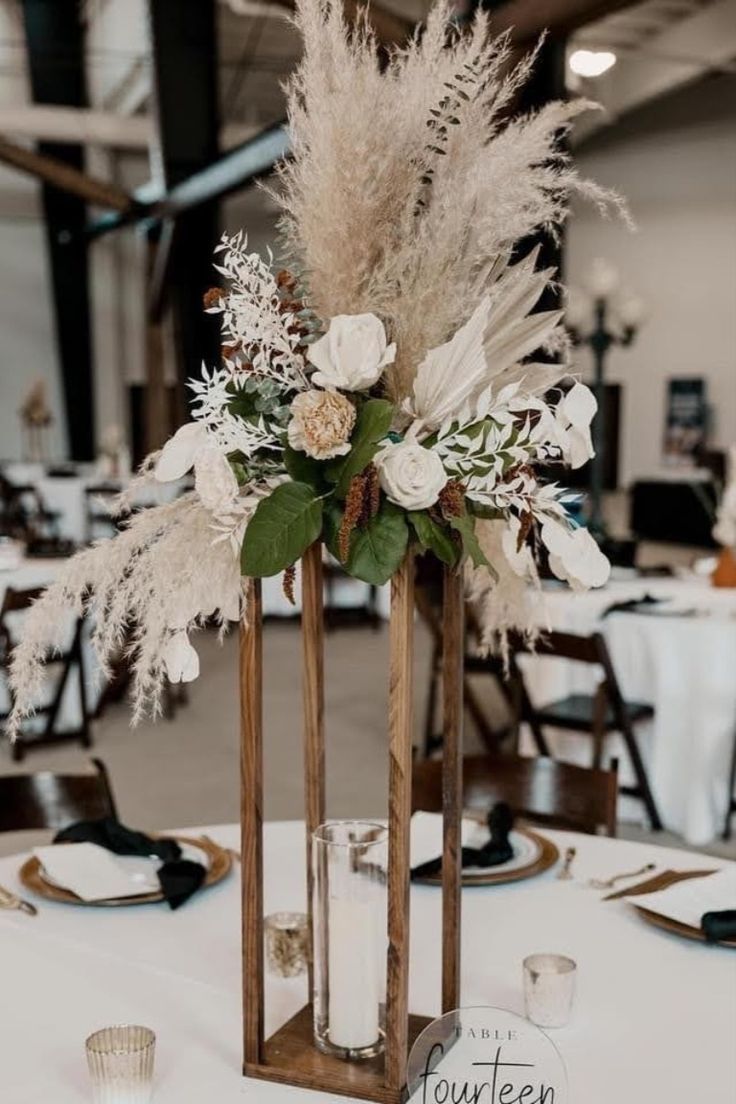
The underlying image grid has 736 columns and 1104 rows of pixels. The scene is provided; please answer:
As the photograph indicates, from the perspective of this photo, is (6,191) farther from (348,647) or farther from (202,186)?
(348,647)

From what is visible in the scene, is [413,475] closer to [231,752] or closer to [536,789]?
[536,789]

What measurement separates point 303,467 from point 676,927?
0.84 m

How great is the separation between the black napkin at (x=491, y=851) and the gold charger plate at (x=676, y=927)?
23cm

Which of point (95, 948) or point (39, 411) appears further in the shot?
point (39, 411)

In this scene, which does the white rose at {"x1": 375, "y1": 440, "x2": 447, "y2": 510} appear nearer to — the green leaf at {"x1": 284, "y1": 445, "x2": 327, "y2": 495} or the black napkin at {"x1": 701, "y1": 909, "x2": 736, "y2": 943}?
the green leaf at {"x1": 284, "y1": 445, "x2": 327, "y2": 495}

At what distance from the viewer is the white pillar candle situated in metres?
1.16

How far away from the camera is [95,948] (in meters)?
1.52

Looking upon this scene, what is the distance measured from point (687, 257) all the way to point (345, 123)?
40.6 feet

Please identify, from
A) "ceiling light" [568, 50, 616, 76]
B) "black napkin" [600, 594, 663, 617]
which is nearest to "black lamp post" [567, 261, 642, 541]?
"ceiling light" [568, 50, 616, 76]

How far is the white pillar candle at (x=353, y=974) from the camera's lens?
1.16m

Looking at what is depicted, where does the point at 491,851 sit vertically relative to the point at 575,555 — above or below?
below

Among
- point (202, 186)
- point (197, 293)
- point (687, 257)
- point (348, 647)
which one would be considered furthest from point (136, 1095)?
point (687, 257)

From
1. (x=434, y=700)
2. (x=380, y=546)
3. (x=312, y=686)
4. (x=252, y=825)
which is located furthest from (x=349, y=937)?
(x=434, y=700)

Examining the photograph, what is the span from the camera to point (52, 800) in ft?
7.18
